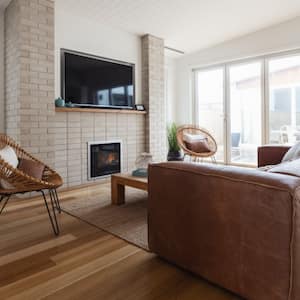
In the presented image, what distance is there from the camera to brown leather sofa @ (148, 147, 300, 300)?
101 cm

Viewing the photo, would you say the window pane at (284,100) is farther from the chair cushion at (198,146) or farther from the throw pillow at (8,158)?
the throw pillow at (8,158)

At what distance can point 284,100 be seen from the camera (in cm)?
443

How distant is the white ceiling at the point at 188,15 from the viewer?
3467 millimetres

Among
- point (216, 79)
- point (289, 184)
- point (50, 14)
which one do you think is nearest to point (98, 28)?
point (50, 14)

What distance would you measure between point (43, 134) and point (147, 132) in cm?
187

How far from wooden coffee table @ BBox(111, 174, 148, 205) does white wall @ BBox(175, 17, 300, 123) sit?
128 inches

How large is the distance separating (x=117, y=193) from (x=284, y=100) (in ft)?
10.9

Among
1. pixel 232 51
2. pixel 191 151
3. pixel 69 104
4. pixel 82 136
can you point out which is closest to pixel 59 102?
pixel 69 104

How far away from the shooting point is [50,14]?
321 cm

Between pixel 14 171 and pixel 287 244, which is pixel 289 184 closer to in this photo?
pixel 287 244

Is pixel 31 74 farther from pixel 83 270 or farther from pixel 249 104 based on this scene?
pixel 249 104

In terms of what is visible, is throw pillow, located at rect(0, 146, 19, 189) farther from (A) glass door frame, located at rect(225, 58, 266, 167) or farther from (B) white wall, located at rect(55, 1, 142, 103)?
(A) glass door frame, located at rect(225, 58, 266, 167)

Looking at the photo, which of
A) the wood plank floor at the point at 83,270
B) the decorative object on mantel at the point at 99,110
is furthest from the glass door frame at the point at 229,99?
the wood plank floor at the point at 83,270

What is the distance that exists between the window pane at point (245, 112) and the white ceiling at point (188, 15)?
2.26ft
